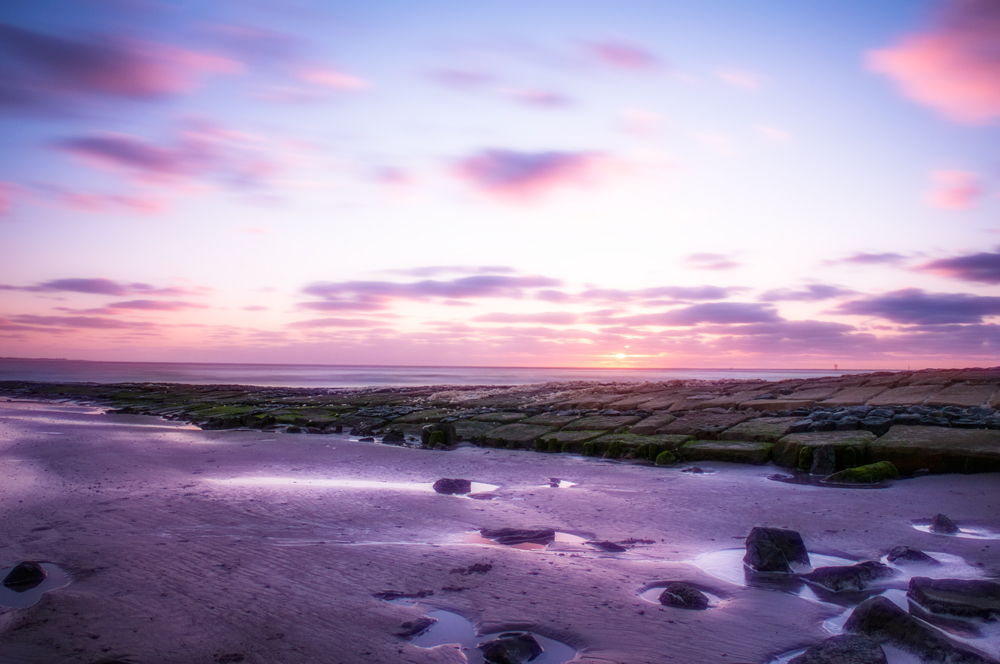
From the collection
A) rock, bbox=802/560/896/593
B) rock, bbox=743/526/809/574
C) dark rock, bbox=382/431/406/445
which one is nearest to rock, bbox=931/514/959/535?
rock, bbox=802/560/896/593

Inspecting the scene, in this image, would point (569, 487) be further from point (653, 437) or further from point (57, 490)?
point (57, 490)

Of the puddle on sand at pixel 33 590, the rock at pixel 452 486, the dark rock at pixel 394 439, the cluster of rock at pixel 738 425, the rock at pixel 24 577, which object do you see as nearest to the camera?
the puddle on sand at pixel 33 590

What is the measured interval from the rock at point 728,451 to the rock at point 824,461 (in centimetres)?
71

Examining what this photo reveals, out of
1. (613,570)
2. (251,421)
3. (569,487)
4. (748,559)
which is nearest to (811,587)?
(748,559)

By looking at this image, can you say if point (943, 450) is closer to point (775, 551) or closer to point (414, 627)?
point (775, 551)

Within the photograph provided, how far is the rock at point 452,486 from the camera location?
6082 mm

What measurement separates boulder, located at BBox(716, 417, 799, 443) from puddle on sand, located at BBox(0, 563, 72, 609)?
24.1 feet

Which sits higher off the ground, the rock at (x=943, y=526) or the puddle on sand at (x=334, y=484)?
the rock at (x=943, y=526)

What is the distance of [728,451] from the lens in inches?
→ 288

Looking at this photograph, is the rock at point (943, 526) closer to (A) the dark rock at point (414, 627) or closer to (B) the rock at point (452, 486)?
(A) the dark rock at point (414, 627)

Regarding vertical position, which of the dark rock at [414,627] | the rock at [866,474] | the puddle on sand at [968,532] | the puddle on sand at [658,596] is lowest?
the dark rock at [414,627]

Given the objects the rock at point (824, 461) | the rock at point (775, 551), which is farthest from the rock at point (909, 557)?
the rock at point (824, 461)

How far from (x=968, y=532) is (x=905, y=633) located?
249 centimetres

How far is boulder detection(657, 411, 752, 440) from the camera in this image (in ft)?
27.1
